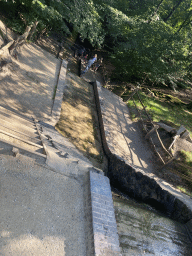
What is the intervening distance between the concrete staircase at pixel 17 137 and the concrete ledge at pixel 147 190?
3.97m

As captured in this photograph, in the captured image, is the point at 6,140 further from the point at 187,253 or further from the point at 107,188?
the point at 187,253

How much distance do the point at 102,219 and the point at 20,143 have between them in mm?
2919

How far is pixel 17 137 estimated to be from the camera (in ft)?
14.7

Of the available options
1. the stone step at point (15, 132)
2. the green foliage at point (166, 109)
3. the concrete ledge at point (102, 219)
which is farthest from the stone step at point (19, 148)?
the green foliage at point (166, 109)

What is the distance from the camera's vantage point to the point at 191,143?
35.3ft

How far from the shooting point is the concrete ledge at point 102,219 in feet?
13.7

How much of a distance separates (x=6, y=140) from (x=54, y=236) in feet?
8.02

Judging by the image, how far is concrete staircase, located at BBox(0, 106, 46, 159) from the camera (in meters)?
4.23

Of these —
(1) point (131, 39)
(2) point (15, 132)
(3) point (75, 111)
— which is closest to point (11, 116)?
(2) point (15, 132)

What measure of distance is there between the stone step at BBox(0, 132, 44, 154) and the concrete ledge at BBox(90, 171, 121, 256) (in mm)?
1848

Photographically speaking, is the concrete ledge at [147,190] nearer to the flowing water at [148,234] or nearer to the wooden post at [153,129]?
the flowing water at [148,234]

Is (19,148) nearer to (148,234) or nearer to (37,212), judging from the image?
(37,212)

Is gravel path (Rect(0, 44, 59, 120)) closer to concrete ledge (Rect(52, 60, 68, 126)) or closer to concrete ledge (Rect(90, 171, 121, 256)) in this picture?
concrete ledge (Rect(52, 60, 68, 126))

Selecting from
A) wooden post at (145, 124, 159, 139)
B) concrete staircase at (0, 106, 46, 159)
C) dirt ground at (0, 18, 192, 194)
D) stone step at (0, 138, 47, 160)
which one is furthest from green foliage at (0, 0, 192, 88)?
stone step at (0, 138, 47, 160)
